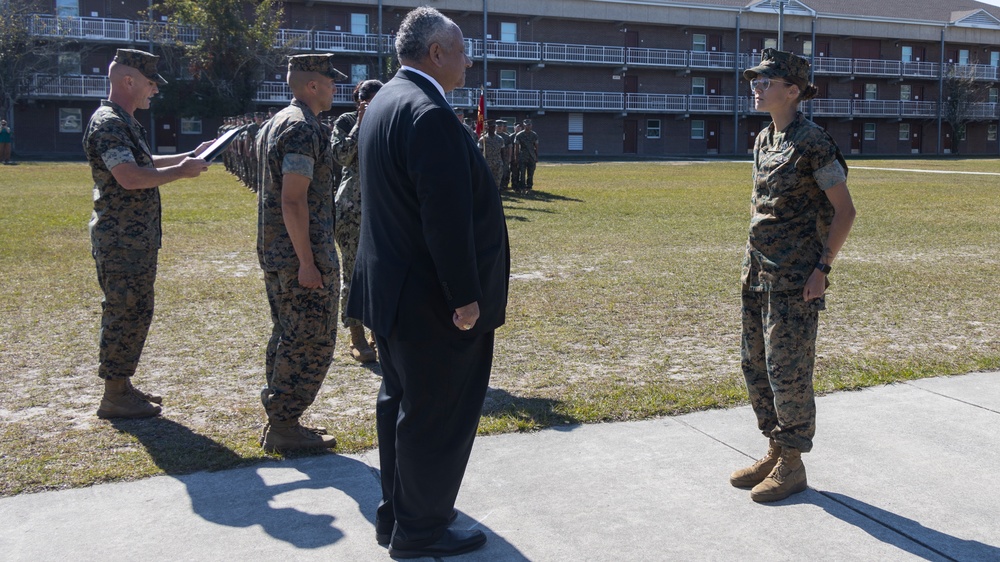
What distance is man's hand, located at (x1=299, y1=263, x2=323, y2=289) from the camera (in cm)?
456

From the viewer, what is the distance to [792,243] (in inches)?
161

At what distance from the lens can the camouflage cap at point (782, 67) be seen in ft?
13.5

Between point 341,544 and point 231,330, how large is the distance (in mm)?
4461

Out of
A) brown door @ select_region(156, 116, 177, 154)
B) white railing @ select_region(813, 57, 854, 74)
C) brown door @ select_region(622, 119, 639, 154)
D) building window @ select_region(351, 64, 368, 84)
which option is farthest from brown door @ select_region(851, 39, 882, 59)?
brown door @ select_region(156, 116, 177, 154)

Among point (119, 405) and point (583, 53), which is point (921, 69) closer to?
point (583, 53)

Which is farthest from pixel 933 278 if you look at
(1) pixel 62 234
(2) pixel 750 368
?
(1) pixel 62 234

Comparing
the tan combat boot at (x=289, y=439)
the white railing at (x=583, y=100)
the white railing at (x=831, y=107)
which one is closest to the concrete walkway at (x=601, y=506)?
the tan combat boot at (x=289, y=439)

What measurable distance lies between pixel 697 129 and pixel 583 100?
348 inches

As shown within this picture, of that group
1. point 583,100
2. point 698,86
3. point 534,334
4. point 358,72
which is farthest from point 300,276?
point 698,86

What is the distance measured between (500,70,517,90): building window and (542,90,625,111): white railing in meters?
2.11

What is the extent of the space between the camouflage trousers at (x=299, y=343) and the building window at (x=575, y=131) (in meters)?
54.2

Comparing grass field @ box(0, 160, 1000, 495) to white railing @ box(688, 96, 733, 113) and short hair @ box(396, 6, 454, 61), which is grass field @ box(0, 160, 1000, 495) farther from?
white railing @ box(688, 96, 733, 113)

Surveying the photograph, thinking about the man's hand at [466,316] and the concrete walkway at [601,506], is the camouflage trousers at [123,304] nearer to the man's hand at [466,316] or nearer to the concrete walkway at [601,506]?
the concrete walkway at [601,506]

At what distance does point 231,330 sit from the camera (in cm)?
780
